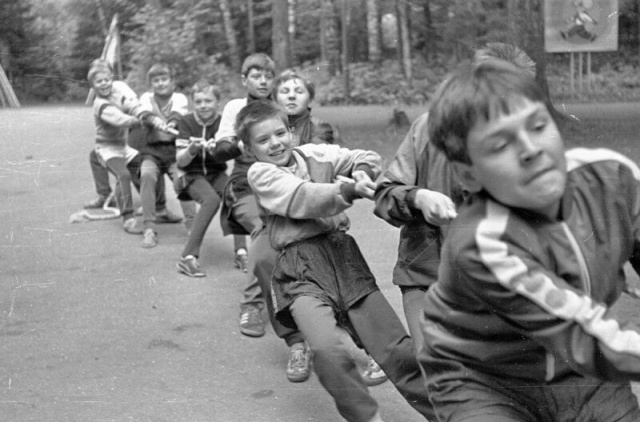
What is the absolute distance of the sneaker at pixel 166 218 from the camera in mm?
7064

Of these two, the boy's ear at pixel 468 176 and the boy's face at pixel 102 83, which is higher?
the boy's ear at pixel 468 176

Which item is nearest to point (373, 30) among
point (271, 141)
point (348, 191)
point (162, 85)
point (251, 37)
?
point (251, 37)

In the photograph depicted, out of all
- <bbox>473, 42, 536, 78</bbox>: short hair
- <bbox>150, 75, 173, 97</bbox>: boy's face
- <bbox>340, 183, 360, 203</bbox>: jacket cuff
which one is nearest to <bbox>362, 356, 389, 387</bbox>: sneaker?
<bbox>340, 183, 360, 203</bbox>: jacket cuff

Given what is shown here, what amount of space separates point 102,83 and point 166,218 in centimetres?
138

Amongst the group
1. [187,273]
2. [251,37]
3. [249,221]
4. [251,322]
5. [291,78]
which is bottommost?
[187,273]

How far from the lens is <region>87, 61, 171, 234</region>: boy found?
605cm

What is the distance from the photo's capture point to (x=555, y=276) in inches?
69.4

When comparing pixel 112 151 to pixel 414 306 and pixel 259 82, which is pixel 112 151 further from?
pixel 414 306

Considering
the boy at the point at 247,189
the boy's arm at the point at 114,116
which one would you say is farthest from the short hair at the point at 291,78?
the boy's arm at the point at 114,116

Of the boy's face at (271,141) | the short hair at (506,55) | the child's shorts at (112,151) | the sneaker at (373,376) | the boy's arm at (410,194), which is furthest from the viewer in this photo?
the child's shorts at (112,151)

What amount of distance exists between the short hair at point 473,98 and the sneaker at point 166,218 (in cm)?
540

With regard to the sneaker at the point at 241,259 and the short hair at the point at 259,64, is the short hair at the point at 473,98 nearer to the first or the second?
the short hair at the point at 259,64

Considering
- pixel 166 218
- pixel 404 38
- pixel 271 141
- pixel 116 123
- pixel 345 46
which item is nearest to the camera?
Result: pixel 271 141

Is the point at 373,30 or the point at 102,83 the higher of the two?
the point at 373,30
